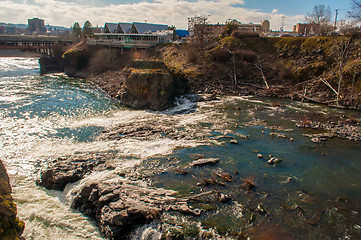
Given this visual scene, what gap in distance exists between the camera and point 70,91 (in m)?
44.1

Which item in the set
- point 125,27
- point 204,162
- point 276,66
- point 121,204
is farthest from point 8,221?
point 125,27

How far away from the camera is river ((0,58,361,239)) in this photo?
12.1 m

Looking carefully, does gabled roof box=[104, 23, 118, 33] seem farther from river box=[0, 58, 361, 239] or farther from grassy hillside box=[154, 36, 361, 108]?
river box=[0, 58, 361, 239]

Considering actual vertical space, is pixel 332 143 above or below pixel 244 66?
below

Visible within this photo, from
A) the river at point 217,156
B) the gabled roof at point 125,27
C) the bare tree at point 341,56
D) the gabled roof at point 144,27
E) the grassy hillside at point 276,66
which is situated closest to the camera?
the river at point 217,156

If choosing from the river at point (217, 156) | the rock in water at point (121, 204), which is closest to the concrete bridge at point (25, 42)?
the river at point (217, 156)

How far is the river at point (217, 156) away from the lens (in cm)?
1210

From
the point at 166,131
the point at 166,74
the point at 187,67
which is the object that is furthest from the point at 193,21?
the point at 166,131

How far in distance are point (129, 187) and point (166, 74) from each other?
23.4 meters

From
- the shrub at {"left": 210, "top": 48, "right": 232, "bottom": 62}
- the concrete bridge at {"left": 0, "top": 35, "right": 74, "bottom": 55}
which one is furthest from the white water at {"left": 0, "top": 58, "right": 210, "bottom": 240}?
the concrete bridge at {"left": 0, "top": 35, "right": 74, "bottom": 55}

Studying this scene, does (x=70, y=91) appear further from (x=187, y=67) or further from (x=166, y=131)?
(x=166, y=131)

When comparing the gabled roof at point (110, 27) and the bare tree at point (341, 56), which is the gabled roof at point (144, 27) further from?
the bare tree at point (341, 56)

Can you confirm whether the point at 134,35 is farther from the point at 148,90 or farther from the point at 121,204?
the point at 121,204

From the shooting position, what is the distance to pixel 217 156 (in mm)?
18938
